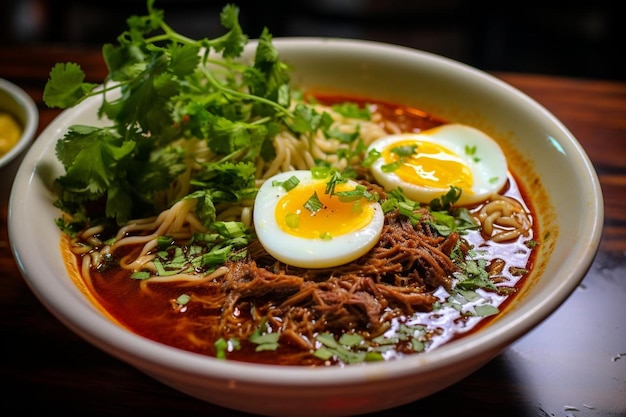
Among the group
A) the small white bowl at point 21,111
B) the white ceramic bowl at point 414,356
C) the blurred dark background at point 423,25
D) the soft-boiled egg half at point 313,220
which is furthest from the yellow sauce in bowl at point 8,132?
the blurred dark background at point 423,25

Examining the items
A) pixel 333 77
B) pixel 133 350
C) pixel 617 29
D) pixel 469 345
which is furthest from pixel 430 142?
pixel 617 29

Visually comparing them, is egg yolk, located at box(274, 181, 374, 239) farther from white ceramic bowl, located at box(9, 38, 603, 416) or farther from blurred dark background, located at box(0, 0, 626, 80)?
blurred dark background, located at box(0, 0, 626, 80)

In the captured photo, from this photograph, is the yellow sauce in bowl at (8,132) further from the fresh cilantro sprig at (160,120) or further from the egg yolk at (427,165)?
the egg yolk at (427,165)

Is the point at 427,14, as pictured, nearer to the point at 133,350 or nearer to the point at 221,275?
the point at 221,275

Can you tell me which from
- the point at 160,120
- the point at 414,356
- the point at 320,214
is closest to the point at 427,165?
the point at 320,214

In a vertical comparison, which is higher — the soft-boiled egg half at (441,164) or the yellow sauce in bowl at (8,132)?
the soft-boiled egg half at (441,164)

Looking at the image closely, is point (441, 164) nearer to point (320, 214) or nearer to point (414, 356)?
point (320, 214)
